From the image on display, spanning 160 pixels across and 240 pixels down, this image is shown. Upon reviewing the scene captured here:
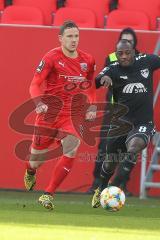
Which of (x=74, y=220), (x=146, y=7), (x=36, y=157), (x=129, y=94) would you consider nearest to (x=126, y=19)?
(x=146, y=7)

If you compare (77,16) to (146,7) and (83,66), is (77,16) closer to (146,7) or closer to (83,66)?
(146,7)

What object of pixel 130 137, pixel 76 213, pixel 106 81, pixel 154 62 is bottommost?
pixel 76 213

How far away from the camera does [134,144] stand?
10938mm

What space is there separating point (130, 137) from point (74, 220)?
1.77 meters

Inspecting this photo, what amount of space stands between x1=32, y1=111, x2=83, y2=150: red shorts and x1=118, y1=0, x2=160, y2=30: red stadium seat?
11.7 ft

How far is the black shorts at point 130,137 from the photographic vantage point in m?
11.0

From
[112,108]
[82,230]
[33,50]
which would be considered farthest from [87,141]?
[82,230]

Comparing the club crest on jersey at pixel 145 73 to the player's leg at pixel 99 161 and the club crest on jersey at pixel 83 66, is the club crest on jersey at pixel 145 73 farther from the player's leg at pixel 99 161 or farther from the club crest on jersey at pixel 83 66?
the player's leg at pixel 99 161

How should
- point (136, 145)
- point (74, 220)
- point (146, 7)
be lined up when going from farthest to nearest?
point (146, 7)
point (136, 145)
point (74, 220)

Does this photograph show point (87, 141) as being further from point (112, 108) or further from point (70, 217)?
point (70, 217)

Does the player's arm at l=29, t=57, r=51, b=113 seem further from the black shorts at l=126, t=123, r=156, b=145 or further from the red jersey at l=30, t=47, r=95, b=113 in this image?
the black shorts at l=126, t=123, r=156, b=145

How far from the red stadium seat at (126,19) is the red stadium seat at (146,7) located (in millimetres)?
212

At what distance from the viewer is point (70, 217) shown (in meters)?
10.2

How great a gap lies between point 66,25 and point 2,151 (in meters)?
3.45
